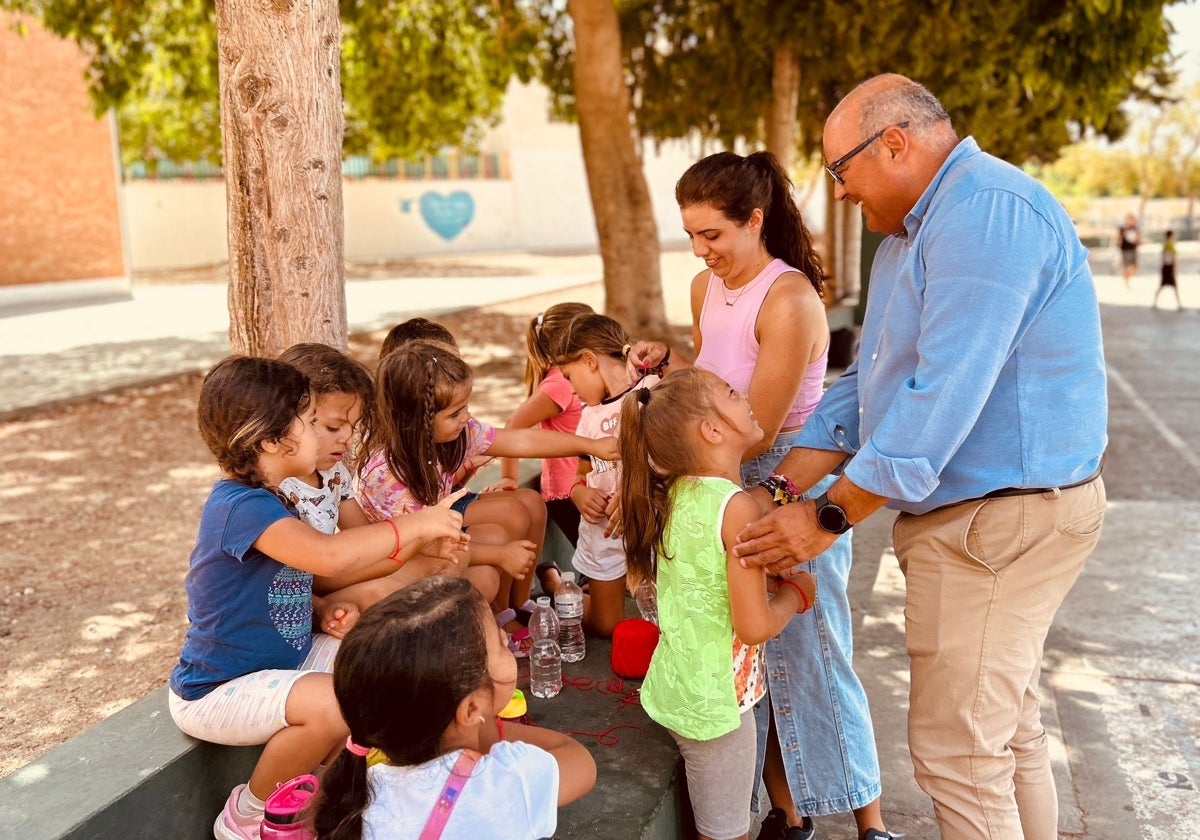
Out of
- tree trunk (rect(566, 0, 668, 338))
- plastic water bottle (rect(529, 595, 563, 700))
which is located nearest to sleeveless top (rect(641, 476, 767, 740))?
plastic water bottle (rect(529, 595, 563, 700))

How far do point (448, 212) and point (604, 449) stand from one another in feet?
136

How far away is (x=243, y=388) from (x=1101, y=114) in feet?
35.1

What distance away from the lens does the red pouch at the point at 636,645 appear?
11.8ft

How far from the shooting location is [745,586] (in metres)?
2.61

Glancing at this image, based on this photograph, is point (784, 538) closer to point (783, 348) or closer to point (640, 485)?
point (640, 485)

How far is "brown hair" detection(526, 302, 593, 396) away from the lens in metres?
3.99

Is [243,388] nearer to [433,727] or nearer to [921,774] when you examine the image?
[433,727]

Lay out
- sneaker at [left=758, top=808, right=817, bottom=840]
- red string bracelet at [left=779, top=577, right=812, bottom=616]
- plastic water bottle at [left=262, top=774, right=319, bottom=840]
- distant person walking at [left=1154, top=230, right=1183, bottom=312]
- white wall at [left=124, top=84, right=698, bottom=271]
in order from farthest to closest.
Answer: white wall at [left=124, top=84, right=698, bottom=271] < distant person walking at [left=1154, top=230, right=1183, bottom=312] < sneaker at [left=758, top=808, right=817, bottom=840] < red string bracelet at [left=779, top=577, right=812, bottom=616] < plastic water bottle at [left=262, top=774, right=319, bottom=840]

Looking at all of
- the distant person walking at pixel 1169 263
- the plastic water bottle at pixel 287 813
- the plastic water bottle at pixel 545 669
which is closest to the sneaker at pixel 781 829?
the plastic water bottle at pixel 545 669

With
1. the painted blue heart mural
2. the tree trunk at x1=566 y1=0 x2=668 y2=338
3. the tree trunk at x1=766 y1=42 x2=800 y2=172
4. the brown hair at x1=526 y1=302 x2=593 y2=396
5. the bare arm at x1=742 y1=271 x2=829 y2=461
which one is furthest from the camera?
the painted blue heart mural

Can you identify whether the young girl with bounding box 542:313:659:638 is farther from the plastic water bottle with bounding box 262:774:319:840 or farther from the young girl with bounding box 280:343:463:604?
the plastic water bottle with bounding box 262:774:319:840

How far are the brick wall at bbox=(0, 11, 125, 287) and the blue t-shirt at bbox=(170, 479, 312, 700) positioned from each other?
25608mm

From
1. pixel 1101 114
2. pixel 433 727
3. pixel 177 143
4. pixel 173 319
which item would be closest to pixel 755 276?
pixel 433 727

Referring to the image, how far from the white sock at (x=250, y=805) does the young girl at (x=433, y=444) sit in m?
1.07
